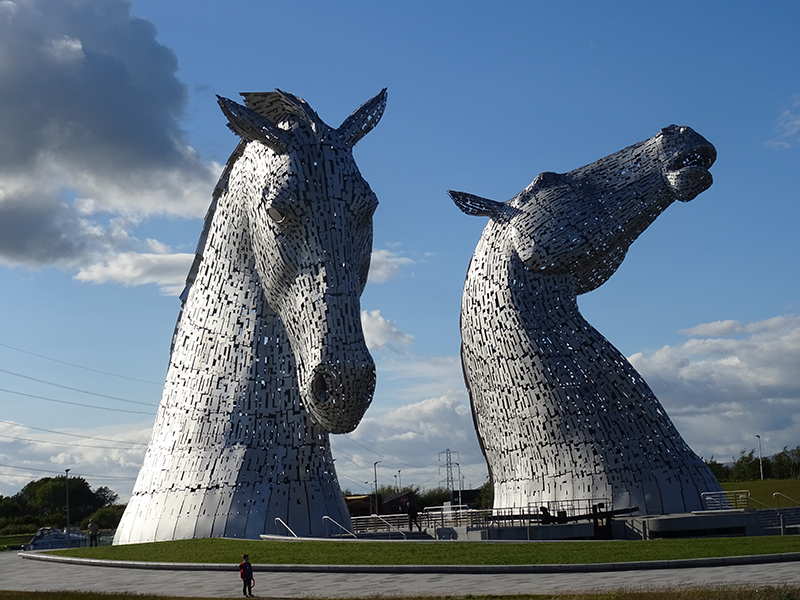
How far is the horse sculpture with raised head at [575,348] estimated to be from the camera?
722 inches

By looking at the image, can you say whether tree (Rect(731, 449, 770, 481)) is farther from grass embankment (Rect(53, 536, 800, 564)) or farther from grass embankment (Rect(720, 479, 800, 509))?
grass embankment (Rect(53, 536, 800, 564))

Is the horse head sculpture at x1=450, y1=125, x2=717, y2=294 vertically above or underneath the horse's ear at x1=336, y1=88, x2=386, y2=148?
above

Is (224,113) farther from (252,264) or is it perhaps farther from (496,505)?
(496,505)

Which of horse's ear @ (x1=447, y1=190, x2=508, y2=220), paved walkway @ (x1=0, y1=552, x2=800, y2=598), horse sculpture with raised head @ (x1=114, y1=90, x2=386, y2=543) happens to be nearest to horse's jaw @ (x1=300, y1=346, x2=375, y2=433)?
horse sculpture with raised head @ (x1=114, y1=90, x2=386, y2=543)

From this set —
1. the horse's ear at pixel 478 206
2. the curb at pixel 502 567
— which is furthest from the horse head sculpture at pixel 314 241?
the horse's ear at pixel 478 206

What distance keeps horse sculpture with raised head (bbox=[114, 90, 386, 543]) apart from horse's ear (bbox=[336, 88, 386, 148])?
0.05ft

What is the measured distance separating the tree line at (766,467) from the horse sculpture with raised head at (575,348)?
42885 mm

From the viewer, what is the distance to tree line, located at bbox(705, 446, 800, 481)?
194 feet

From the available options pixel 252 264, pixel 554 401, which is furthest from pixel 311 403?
pixel 554 401

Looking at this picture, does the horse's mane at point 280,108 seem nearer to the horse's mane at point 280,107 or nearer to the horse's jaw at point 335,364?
the horse's mane at point 280,107

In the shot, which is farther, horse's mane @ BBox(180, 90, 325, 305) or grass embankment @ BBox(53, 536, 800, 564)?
grass embankment @ BBox(53, 536, 800, 564)

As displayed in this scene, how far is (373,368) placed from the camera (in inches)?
354

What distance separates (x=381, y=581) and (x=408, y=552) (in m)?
1.87

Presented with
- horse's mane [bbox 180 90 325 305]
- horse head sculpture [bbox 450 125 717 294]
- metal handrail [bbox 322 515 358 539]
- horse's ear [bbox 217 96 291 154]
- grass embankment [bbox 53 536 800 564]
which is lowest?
grass embankment [bbox 53 536 800 564]
